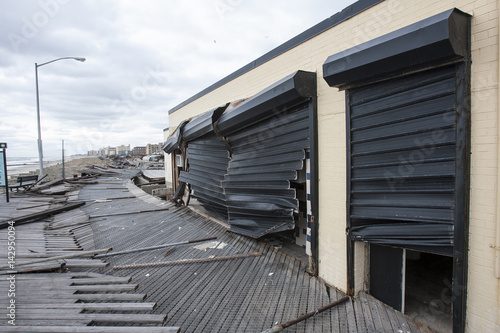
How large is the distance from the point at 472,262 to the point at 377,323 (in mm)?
1316

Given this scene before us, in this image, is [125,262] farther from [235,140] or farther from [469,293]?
[469,293]

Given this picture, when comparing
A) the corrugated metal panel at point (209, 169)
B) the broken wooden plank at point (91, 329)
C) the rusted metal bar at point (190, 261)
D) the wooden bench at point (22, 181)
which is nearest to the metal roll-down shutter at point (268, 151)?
the corrugated metal panel at point (209, 169)

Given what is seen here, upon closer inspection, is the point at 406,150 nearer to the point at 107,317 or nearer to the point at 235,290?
the point at 235,290

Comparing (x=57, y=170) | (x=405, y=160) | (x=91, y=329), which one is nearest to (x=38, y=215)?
(x=91, y=329)

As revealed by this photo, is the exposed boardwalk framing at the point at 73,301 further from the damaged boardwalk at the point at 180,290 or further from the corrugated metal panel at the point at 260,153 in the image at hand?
the corrugated metal panel at the point at 260,153

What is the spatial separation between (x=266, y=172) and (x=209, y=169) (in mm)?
2774

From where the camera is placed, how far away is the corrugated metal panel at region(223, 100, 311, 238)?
492 centimetres

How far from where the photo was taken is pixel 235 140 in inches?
259

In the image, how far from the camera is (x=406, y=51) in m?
2.96

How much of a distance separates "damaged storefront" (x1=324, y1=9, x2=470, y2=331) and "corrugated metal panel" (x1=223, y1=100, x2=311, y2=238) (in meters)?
1.14

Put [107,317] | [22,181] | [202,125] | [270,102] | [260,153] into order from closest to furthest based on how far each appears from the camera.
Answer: [107,317] → [270,102] → [260,153] → [202,125] → [22,181]

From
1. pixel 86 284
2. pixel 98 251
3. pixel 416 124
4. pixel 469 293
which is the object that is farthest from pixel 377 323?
pixel 98 251

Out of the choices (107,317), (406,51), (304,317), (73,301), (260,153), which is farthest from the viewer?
(260,153)

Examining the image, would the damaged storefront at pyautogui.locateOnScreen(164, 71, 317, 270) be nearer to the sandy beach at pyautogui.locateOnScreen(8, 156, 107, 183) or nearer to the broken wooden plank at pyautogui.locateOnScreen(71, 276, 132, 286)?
the broken wooden plank at pyautogui.locateOnScreen(71, 276, 132, 286)
